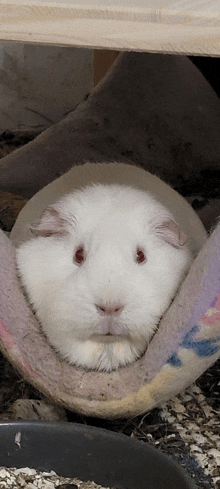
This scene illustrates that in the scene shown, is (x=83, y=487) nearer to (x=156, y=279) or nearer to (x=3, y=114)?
(x=156, y=279)

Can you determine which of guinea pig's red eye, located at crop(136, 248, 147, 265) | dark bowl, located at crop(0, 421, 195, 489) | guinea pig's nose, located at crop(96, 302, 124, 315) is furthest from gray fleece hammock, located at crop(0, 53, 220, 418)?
dark bowl, located at crop(0, 421, 195, 489)

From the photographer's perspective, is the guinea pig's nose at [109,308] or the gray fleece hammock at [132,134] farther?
the gray fleece hammock at [132,134]

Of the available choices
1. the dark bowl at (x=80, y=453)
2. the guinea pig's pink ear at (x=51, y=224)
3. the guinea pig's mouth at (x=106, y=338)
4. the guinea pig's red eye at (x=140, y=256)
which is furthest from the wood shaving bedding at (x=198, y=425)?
the guinea pig's pink ear at (x=51, y=224)

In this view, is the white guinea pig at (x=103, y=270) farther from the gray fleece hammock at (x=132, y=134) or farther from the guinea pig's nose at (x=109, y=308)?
the gray fleece hammock at (x=132, y=134)

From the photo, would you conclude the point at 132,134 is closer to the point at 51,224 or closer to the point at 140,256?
the point at 51,224

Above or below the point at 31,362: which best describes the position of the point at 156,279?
above

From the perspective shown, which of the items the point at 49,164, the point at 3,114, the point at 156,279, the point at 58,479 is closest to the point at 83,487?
the point at 58,479
